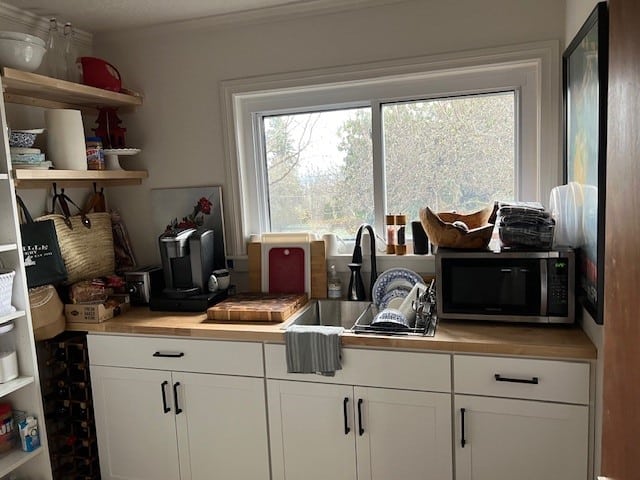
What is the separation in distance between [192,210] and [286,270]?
0.60 meters

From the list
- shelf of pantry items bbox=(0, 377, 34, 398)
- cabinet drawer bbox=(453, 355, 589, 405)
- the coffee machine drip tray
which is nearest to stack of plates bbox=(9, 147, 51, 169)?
the coffee machine drip tray

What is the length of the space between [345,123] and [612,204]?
72.6 inches

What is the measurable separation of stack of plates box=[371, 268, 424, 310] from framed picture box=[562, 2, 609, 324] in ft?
2.23

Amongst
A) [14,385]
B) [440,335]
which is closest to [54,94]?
[14,385]

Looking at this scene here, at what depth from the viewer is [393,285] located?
→ 227cm

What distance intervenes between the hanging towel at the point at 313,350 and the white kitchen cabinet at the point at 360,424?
1.9 inches

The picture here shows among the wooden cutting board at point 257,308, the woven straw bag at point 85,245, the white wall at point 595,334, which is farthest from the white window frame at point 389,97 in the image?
the woven straw bag at point 85,245

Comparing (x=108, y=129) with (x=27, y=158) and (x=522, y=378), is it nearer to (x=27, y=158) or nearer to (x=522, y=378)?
(x=27, y=158)

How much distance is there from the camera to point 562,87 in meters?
2.04

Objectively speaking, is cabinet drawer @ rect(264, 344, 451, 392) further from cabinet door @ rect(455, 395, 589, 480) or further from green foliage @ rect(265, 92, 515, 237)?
green foliage @ rect(265, 92, 515, 237)

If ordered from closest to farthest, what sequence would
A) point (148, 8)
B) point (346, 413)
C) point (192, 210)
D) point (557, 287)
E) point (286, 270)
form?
point (557, 287), point (346, 413), point (148, 8), point (286, 270), point (192, 210)

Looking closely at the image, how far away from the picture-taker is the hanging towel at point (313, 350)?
1.89m

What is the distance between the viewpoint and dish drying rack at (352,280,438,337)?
190cm

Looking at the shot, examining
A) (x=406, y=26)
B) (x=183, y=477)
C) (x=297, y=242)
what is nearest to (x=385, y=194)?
(x=297, y=242)
